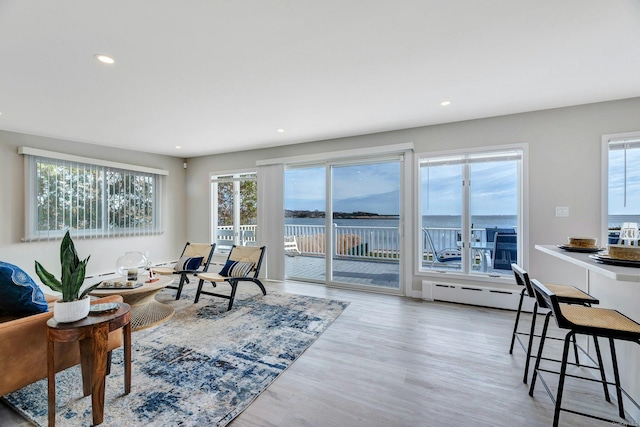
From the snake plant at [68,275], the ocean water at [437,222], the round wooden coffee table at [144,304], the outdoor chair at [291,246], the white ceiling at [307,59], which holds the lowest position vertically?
the round wooden coffee table at [144,304]

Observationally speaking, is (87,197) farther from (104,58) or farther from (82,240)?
(104,58)

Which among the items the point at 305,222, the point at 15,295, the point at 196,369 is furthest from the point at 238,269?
the point at 15,295

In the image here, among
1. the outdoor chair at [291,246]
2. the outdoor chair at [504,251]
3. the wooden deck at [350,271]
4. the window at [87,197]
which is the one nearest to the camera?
the outdoor chair at [504,251]

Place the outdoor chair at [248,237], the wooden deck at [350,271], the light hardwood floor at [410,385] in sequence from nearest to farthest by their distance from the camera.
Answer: the light hardwood floor at [410,385] < the wooden deck at [350,271] < the outdoor chair at [248,237]

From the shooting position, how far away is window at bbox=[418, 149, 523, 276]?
359 centimetres

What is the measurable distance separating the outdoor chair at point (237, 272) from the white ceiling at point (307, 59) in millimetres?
1995

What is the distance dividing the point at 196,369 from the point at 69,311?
3.31 feet

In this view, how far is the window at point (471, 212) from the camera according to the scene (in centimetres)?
359

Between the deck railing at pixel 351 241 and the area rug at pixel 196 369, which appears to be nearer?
the area rug at pixel 196 369

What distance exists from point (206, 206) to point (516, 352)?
5.67 meters

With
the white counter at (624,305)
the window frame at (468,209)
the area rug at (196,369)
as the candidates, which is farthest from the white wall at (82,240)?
the white counter at (624,305)

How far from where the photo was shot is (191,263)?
4.22m

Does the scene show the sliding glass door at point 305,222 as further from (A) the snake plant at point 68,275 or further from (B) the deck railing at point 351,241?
(A) the snake plant at point 68,275

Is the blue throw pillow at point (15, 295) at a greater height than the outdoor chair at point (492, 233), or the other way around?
the outdoor chair at point (492, 233)
